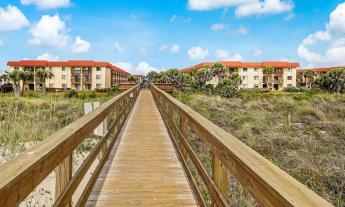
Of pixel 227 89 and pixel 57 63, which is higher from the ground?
pixel 57 63

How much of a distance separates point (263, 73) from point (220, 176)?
68.9m

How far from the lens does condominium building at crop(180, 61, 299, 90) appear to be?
65019 millimetres

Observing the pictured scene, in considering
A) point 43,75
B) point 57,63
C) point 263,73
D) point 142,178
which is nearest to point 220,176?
point 142,178

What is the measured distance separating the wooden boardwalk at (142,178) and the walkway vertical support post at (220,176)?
84cm

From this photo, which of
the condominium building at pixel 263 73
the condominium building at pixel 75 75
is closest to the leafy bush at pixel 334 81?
the condominium building at pixel 263 73

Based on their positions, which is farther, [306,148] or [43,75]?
A: [43,75]

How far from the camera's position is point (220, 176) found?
84.1 inches

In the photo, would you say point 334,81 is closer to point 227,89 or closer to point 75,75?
point 227,89

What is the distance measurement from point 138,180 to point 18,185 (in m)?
2.33

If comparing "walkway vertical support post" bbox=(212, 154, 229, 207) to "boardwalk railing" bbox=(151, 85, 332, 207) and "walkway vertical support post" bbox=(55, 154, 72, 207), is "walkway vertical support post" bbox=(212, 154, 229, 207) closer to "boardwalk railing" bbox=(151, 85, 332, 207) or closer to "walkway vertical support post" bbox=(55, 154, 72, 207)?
"boardwalk railing" bbox=(151, 85, 332, 207)

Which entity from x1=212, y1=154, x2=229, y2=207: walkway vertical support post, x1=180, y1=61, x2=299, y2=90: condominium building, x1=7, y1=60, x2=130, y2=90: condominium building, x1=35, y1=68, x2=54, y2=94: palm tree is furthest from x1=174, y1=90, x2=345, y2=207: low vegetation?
x1=7, y1=60, x2=130, y2=90: condominium building

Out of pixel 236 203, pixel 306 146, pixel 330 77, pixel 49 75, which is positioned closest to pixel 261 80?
pixel 330 77

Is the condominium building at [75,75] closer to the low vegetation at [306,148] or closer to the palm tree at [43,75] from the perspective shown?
the palm tree at [43,75]

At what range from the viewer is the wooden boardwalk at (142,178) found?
9.64ft
